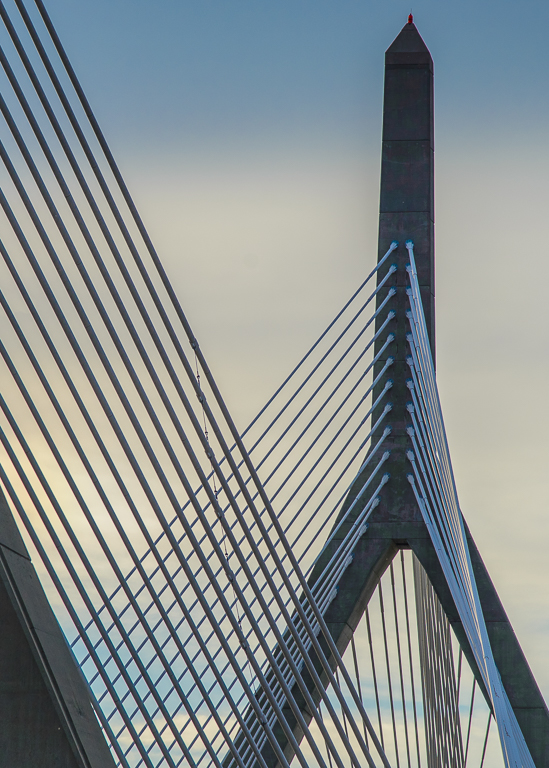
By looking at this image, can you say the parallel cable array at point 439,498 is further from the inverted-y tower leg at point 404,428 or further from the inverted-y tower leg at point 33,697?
the inverted-y tower leg at point 33,697

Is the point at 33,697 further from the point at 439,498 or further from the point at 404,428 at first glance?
the point at 404,428

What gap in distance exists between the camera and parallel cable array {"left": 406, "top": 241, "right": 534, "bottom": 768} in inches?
388

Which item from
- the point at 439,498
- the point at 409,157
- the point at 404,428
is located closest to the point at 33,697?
the point at 439,498

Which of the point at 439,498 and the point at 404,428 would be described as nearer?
the point at 439,498

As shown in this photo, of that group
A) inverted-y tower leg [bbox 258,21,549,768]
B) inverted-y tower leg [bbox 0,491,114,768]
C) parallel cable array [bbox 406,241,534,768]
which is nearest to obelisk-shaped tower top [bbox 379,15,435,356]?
inverted-y tower leg [bbox 258,21,549,768]

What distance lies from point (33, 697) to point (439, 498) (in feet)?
20.8

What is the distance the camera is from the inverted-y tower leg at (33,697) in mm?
4395

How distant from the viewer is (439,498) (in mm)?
10328

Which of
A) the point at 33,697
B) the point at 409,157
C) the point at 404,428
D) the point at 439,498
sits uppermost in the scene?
the point at 409,157

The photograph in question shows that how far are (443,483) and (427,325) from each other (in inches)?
60.8

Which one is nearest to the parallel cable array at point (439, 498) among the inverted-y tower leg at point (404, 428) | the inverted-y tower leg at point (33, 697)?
the inverted-y tower leg at point (404, 428)

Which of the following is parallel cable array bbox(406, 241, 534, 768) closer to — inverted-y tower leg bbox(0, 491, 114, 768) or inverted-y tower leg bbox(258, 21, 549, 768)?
inverted-y tower leg bbox(258, 21, 549, 768)

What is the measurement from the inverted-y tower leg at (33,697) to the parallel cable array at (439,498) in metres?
5.62

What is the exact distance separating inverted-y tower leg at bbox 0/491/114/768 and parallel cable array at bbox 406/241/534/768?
5.62 m
